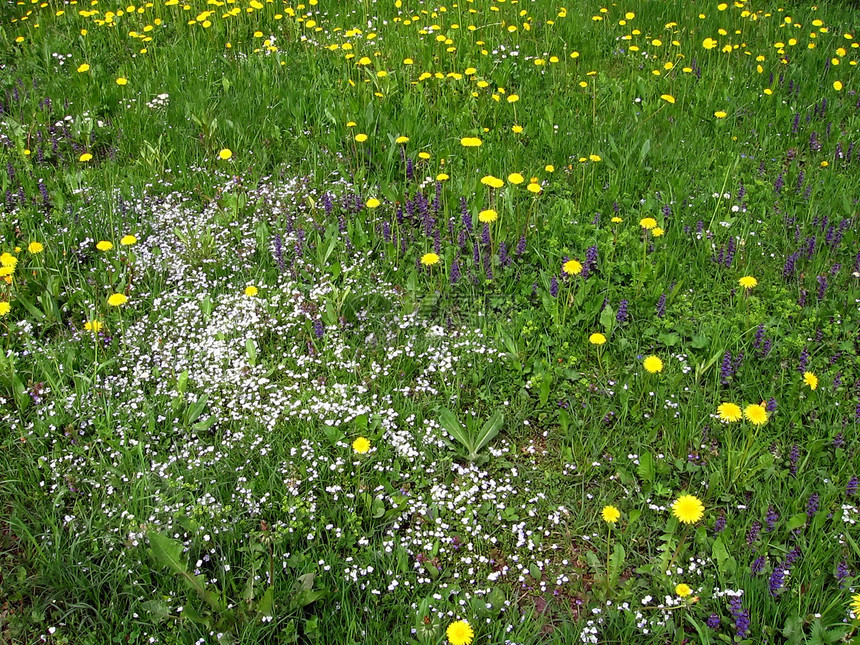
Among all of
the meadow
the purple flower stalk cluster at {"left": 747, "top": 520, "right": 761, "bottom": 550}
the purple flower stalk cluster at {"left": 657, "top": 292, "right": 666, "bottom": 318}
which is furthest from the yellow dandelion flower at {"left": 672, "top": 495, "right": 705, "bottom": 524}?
the purple flower stalk cluster at {"left": 657, "top": 292, "right": 666, "bottom": 318}

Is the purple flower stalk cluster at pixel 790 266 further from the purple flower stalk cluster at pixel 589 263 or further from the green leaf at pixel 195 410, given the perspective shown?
the green leaf at pixel 195 410

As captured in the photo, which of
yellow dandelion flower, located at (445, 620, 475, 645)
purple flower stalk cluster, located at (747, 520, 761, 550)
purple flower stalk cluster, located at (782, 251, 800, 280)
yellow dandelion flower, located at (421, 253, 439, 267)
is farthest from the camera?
purple flower stalk cluster, located at (782, 251, 800, 280)

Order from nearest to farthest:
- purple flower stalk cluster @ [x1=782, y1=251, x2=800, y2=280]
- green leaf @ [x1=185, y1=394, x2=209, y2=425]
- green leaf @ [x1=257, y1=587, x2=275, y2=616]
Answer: green leaf @ [x1=257, y1=587, x2=275, y2=616] < green leaf @ [x1=185, y1=394, x2=209, y2=425] < purple flower stalk cluster @ [x1=782, y1=251, x2=800, y2=280]

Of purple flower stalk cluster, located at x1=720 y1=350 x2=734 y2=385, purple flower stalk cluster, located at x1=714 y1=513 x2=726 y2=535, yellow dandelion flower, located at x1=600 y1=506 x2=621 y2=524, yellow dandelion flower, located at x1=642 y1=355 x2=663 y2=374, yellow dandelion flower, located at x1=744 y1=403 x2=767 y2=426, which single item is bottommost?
purple flower stalk cluster, located at x1=714 y1=513 x2=726 y2=535

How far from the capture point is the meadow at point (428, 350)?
2375mm

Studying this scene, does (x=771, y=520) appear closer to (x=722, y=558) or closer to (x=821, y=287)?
(x=722, y=558)

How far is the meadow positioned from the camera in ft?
7.79

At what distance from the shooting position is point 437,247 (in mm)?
3793

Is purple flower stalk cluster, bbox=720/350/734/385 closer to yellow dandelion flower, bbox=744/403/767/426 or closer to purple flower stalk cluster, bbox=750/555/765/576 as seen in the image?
yellow dandelion flower, bbox=744/403/767/426

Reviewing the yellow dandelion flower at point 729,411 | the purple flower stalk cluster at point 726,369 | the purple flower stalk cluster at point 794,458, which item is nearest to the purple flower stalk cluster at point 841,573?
the purple flower stalk cluster at point 794,458

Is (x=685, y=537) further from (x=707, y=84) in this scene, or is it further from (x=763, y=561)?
(x=707, y=84)

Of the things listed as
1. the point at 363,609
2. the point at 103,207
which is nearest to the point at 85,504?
the point at 363,609

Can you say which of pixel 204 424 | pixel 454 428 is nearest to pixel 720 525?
pixel 454 428

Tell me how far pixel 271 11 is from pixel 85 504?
18.2 ft
